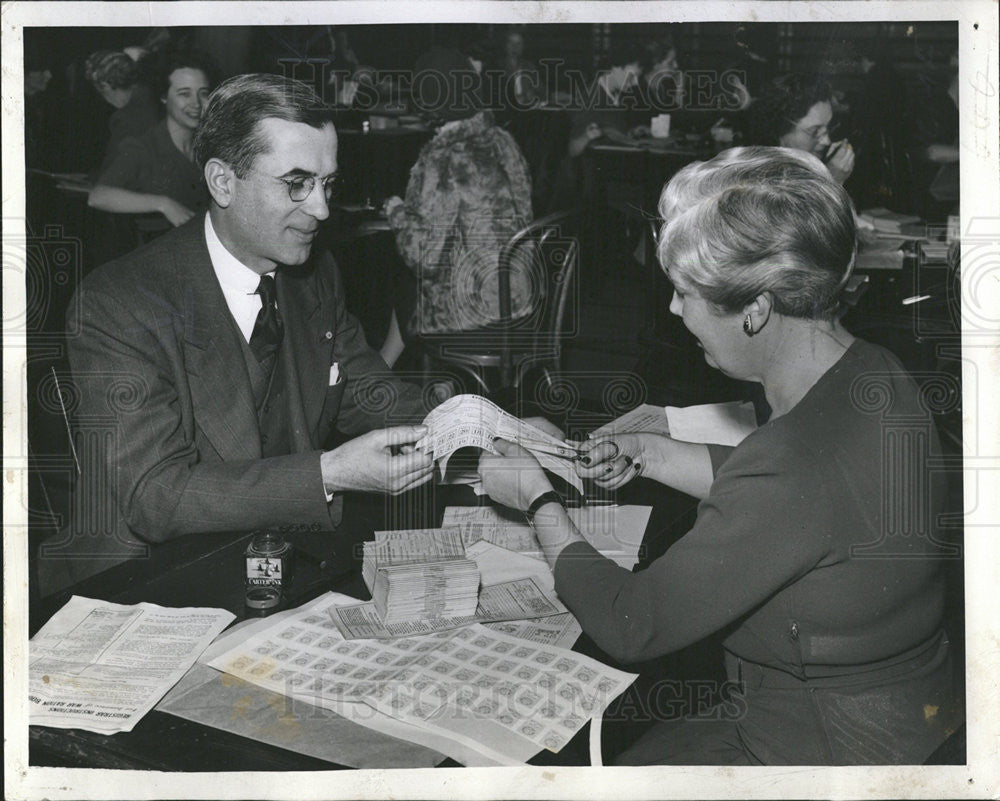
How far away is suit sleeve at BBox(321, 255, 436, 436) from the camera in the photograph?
2186 millimetres

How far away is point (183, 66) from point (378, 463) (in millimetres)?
987

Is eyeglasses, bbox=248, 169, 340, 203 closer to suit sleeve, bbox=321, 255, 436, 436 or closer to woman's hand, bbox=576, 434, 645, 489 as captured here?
suit sleeve, bbox=321, 255, 436, 436

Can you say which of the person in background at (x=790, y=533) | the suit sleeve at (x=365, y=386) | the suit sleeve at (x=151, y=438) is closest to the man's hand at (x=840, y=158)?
the person in background at (x=790, y=533)

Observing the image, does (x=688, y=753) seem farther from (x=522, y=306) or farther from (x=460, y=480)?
(x=522, y=306)

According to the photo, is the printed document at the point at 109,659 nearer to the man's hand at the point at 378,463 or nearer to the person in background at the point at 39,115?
the man's hand at the point at 378,463

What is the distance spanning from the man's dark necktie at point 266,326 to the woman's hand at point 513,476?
23.6 inches

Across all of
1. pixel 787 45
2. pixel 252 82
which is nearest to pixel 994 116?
pixel 787 45

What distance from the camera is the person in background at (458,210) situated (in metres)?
2.30

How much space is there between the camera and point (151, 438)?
1955 mm

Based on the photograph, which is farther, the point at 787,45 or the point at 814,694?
the point at 787,45

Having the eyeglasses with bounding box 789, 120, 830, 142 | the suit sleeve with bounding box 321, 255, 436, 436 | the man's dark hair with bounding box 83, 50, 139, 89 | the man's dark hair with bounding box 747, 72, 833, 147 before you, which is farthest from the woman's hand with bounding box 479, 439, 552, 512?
the man's dark hair with bounding box 83, 50, 139, 89

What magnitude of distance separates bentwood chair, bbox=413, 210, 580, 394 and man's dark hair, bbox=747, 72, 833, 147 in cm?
59

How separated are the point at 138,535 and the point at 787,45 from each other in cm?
186

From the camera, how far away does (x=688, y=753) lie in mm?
1814
